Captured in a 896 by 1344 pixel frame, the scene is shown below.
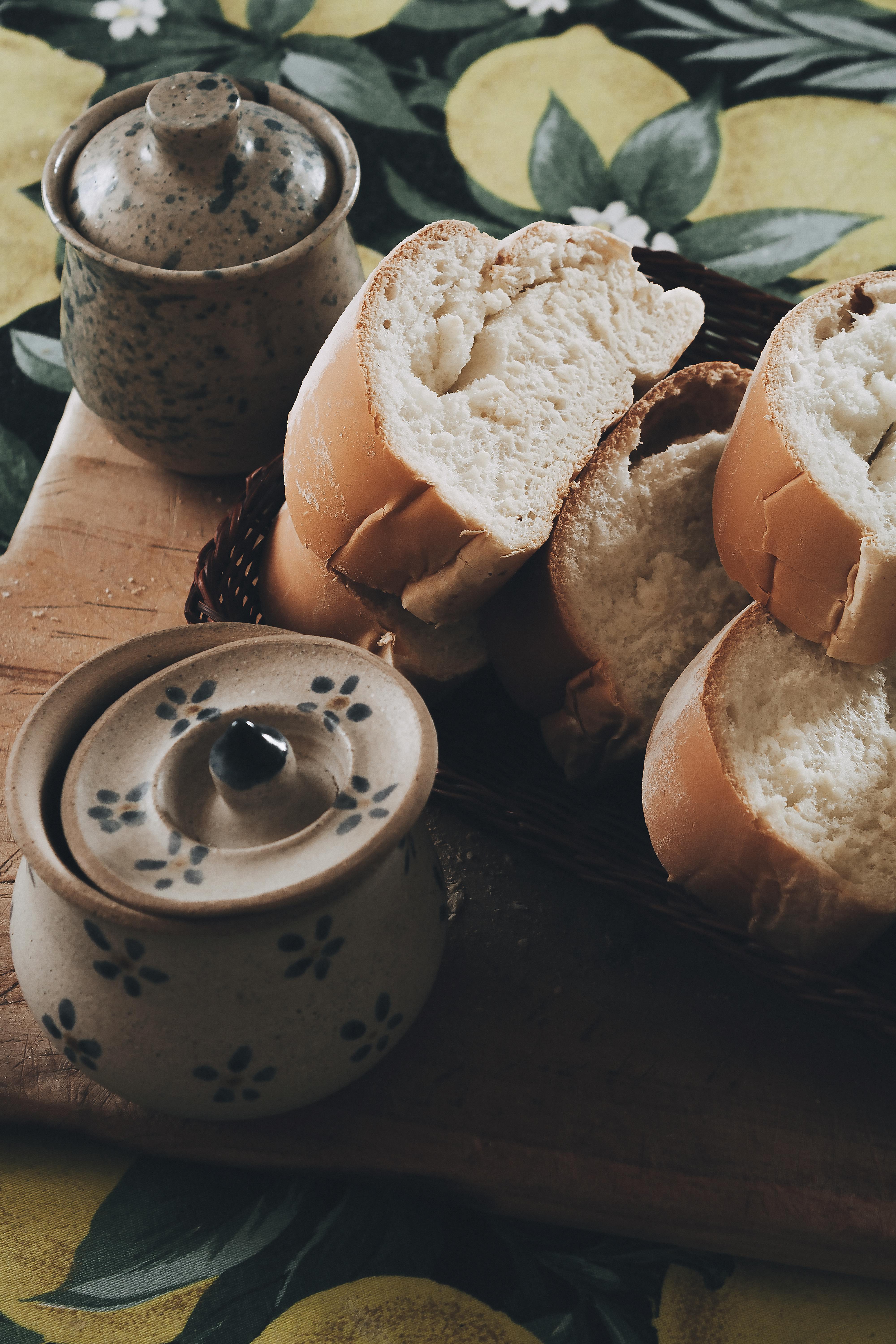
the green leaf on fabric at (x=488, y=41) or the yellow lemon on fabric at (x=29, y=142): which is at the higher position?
the green leaf on fabric at (x=488, y=41)

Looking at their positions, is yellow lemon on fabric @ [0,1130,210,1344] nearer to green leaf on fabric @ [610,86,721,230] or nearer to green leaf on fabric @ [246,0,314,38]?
green leaf on fabric @ [610,86,721,230]

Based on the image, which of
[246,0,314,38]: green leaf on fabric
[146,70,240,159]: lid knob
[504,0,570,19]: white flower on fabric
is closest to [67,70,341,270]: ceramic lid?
[146,70,240,159]: lid knob

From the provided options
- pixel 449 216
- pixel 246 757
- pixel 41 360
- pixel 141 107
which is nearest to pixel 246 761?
pixel 246 757

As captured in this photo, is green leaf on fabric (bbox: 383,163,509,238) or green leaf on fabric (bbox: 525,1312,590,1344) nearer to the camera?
green leaf on fabric (bbox: 525,1312,590,1344)

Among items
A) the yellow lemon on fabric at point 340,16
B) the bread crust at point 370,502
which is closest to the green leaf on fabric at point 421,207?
the yellow lemon on fabric at point 340,16

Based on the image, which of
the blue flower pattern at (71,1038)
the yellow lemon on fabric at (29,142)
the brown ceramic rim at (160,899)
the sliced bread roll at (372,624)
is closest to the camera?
the brown ceramic rim at (160,899)

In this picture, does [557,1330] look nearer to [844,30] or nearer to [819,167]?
[819,167]

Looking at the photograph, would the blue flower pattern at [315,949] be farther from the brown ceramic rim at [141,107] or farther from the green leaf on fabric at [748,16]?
the green leaf on fabric at [748,16]
